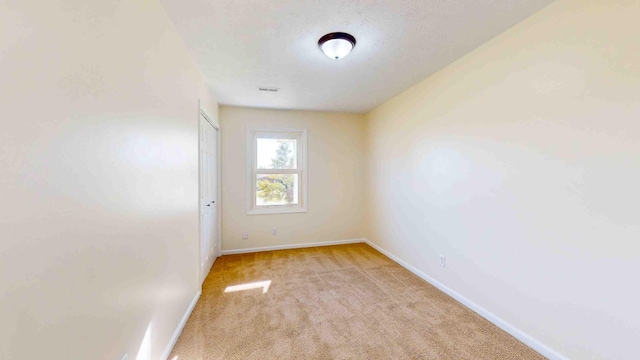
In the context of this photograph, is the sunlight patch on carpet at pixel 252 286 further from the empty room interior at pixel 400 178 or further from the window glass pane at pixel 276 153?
the window glass pane at pixel 276 153

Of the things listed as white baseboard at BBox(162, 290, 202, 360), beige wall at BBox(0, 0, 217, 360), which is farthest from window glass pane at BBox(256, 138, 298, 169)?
beige wall at BBox(0, 0, 217, 360)

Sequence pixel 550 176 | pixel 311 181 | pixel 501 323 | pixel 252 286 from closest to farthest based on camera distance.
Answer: pixel 550 176 → pixel 501 323 → pixel 252 286 → pixel 311 181

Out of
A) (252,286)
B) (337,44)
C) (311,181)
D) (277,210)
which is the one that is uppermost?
(337,44)

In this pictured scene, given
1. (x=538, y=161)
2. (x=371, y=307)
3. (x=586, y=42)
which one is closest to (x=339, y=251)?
(x=371, y=307)

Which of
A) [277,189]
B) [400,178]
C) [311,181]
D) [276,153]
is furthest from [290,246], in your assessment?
[400,178]

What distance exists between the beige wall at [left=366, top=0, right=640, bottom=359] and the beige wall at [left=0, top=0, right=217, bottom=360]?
8.34 feet

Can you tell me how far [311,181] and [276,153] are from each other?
76cm

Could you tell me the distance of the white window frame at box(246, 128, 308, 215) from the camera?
401 centimetres

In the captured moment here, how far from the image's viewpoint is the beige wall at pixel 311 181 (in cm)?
391

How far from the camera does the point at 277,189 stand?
4.22m

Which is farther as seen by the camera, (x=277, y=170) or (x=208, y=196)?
(x=277, y=170)

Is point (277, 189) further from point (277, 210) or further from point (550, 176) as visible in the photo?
point (550, 176)

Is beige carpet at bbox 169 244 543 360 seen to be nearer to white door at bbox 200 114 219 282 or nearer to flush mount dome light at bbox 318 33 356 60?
white door at bbox 200 114 219 282

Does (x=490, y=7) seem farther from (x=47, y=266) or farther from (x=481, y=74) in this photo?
(x=47, y=266)
